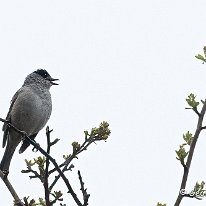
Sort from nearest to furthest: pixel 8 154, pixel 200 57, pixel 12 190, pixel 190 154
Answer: pixel 190 154 < pixel 12 190 < pixel 200 57 < pixel 8 154

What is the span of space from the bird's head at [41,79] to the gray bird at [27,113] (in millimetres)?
40

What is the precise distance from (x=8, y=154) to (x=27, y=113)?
0.76 m

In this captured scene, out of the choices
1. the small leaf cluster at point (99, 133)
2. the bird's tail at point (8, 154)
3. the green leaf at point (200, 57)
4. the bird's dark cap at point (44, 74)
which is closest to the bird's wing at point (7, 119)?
the bird's tail at point (8, 154)

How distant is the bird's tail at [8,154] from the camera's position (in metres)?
7.06

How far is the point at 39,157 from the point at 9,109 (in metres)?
4.90

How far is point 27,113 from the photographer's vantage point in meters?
7.09

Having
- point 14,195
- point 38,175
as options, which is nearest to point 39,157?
point 38,175

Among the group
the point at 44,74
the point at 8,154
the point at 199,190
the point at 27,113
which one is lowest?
the point at 199,190

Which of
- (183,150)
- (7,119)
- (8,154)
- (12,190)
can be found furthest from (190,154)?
(7,119)

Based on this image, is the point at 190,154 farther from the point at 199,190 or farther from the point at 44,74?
the point at 44,74

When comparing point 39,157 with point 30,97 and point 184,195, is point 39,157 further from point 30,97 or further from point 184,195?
point 30,97

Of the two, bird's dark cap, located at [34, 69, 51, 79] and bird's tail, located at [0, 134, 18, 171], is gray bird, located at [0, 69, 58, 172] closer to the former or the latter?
bird's tail, located at [0, 134, 18, 171]

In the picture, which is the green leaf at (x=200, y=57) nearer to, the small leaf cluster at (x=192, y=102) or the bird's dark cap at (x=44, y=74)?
the small leaf cluster at (x=192, y=102)

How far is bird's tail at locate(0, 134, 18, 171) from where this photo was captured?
7062mm
